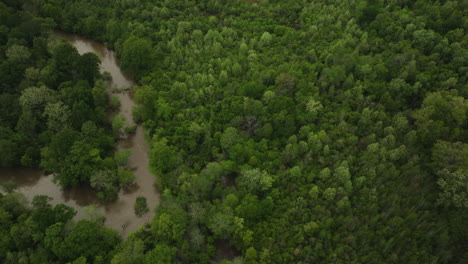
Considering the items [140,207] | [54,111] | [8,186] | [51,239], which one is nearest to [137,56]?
[54,111]

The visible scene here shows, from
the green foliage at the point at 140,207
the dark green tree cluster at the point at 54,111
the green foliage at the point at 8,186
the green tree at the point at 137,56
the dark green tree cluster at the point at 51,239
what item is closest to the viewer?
the dark green tree cluster at the point at 51,239

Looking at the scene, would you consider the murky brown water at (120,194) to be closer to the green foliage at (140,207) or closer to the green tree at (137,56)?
the green foliage at (140,207)

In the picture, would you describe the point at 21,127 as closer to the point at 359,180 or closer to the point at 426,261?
the point at 359,180

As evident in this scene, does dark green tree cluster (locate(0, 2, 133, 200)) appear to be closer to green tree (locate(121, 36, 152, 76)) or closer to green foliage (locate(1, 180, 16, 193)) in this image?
green foliage (locate(1, 180, 16, 193))

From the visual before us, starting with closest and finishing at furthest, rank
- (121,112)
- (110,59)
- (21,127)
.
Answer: (21,127), (121,112), (110,59)

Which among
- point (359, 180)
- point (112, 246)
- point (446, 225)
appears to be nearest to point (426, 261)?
point (446, 225)

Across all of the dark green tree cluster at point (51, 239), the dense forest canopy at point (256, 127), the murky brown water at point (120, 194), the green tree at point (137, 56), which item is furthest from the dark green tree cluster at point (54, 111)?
the dark green tree cluster at point (51, 239)

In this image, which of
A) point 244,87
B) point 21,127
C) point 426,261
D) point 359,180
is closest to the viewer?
point 426,261

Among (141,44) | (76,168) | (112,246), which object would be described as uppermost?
(141,44)
